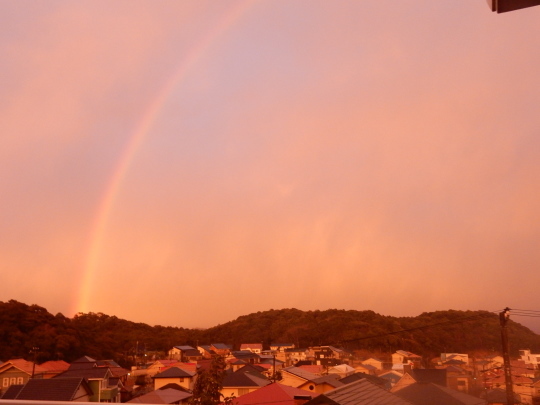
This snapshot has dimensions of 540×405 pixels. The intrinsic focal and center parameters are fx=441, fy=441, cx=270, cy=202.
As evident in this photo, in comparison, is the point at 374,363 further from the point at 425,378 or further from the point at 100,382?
the point at 100,382

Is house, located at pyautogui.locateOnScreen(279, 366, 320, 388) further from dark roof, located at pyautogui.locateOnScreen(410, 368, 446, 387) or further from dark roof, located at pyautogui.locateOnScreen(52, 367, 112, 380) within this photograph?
dark roof, located at pyautogui.locateOnScreen(52, 367, 112, 380)

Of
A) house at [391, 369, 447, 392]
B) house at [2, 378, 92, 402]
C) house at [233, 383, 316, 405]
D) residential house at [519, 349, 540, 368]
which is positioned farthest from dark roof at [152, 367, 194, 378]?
residential house at [519, 349, 540, 368]

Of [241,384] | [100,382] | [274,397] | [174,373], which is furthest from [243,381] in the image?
[274,397]

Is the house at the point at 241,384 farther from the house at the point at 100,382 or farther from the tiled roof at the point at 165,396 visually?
the house at the point at 100,382

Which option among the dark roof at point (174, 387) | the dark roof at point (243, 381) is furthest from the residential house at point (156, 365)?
the dark roof at point (243, 381)

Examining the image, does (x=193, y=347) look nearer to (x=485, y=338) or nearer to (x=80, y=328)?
(x=80, y=328)
